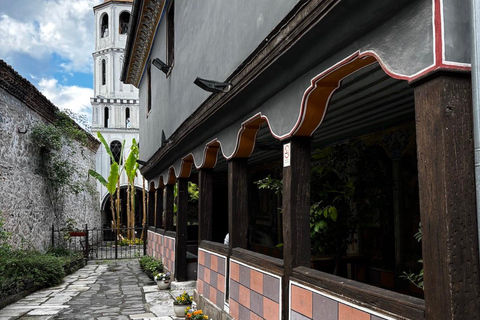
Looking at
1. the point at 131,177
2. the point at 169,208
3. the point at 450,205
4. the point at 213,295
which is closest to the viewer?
the point at 450,205

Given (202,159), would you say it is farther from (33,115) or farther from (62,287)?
(33,115)

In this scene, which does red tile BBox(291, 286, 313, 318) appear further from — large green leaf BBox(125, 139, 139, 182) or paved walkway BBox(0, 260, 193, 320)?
large green leaf BBox(125, 139, 139, 182)

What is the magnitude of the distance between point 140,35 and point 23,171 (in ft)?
15.4

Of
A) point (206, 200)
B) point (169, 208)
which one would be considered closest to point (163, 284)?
point (169, 208)

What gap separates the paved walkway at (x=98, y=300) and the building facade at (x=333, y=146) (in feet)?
3.01

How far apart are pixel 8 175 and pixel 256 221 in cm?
622

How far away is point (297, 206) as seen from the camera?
4.14 metres

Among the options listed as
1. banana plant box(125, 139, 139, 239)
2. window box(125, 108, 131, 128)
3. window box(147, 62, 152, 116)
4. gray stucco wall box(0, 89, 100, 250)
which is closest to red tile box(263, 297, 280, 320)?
gray stucco wall box(0, 89, 100, 250)

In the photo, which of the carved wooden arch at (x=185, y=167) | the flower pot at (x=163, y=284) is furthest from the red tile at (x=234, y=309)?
the flower pot at (x=163, y=284)

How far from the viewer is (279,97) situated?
4520mm

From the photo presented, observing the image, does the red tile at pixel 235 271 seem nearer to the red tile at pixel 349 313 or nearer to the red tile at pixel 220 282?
the red tile at pixel 220 282

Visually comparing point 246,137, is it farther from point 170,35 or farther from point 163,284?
point 170,35

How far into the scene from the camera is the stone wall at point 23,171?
1112 centimetres

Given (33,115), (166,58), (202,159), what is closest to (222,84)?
(202,159)
